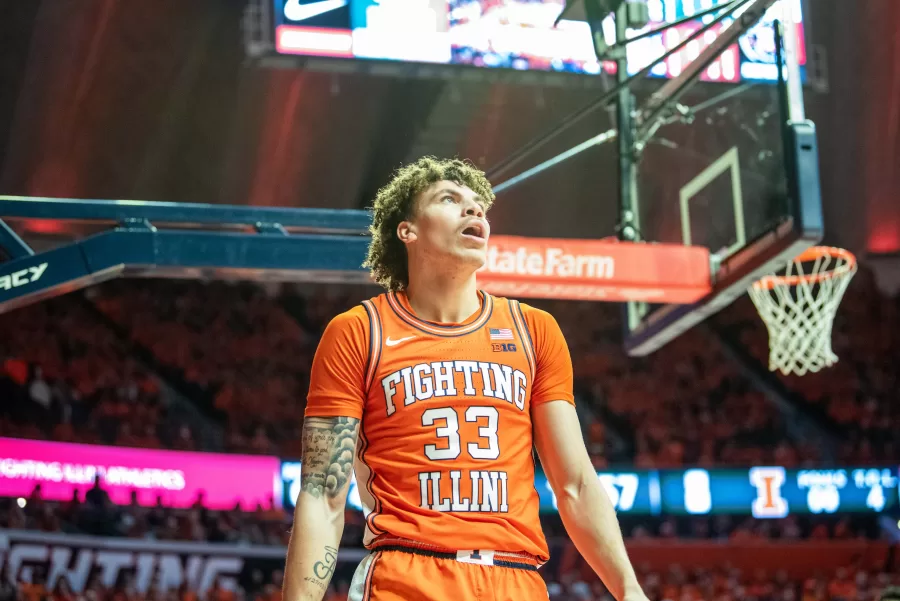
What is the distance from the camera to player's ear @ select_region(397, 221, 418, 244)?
3.30m

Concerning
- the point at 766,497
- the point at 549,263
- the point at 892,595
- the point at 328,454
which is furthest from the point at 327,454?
the point at 766,497

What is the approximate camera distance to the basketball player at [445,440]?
115 inches

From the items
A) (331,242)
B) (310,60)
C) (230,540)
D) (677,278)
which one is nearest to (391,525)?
(331,242)

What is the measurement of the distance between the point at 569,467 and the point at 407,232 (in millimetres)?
811

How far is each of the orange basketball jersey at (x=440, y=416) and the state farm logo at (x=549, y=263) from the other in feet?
13.9

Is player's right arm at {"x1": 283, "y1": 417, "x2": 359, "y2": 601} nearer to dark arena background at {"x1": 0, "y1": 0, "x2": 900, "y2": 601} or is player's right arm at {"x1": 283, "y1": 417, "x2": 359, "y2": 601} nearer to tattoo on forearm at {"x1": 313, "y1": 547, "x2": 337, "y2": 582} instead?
tattoo on forearm at {"x1": 313, "y1": 547, "x2": 337, "y2": 582}

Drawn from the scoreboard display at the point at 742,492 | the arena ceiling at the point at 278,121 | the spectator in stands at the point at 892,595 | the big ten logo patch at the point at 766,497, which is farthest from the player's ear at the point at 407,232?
the big ten logo patch at the point at 766,497

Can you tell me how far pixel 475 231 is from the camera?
321 cm

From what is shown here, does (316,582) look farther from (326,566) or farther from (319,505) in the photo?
(319,505)

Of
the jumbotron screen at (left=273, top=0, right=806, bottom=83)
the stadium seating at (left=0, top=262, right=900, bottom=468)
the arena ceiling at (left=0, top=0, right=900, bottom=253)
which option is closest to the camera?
the jumbotron screen at (left=273, top=0, right=806, bottom=83)

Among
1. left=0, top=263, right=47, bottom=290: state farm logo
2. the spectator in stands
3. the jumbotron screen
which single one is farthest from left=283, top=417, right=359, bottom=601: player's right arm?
the jumbotron screen

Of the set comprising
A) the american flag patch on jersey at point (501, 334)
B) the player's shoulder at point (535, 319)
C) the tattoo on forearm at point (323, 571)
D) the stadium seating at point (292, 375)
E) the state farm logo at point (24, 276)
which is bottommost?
the tattoo on forearm at point (323, 571)

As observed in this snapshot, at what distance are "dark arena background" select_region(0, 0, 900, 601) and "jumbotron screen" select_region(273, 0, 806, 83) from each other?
0.03 meters

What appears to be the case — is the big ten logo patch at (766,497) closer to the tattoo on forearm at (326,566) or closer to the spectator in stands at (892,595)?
the spectator in stands at (892,595)
